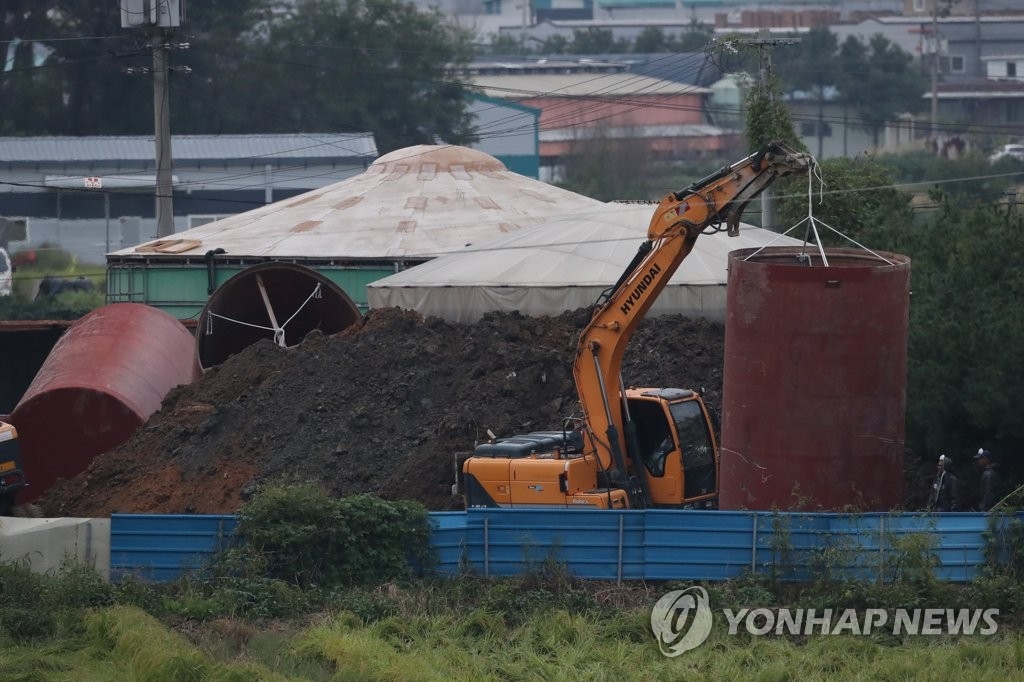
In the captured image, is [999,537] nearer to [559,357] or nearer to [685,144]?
[559,357]

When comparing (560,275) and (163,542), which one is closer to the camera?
(163,542)

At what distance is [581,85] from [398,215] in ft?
179

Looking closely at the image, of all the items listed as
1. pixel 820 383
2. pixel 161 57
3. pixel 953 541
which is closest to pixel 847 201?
pixel 820 383

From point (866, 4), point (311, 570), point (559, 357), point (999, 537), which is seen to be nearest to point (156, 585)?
point (311, 570)

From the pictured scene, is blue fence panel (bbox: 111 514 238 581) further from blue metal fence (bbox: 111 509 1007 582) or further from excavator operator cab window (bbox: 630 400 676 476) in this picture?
excavator operator cab window (bbox: 630 400 676 476)

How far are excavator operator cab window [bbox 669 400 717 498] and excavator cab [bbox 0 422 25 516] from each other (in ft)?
29.6

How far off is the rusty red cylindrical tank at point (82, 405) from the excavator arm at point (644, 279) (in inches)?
364

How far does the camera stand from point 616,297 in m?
15.4

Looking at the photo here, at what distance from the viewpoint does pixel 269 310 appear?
23.6 m

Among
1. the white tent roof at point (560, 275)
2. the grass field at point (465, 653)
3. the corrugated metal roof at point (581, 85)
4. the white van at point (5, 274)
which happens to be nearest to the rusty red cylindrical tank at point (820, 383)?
the grass field at point (465, 653)

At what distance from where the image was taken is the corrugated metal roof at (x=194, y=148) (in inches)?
2188

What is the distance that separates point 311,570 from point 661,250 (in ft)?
16.6

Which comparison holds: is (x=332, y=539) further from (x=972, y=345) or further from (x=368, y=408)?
(x=972, y=345)

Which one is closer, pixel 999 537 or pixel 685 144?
pixel 999 537
